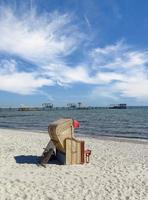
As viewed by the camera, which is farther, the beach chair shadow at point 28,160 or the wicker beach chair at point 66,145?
the beach chair shadow at point 28,160

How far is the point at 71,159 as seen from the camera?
12086 millimetres

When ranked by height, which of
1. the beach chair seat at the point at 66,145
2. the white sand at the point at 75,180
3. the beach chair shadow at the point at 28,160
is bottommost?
the white sand at the point at 75,180

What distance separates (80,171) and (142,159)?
14.2 feet

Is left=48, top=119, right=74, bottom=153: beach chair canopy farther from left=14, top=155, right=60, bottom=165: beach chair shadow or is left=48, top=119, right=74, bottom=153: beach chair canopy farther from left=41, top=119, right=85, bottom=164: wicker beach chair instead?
left=14, top=155, right=60, bottom=165: beach chair shadow

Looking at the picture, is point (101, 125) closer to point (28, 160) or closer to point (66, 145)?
point (28, 160)

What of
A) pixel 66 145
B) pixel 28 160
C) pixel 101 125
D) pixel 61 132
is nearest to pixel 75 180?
pixel 66 145

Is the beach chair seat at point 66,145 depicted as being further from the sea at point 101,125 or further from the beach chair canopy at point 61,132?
the sea at point 101,125

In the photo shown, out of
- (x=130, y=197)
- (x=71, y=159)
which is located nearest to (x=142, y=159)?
(x=71, y=159)

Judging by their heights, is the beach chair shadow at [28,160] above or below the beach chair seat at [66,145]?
below

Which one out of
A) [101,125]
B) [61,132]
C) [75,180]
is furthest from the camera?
[101,125]

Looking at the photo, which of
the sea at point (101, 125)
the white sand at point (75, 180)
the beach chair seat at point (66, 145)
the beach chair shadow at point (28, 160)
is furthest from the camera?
the sea at point (101, 125)

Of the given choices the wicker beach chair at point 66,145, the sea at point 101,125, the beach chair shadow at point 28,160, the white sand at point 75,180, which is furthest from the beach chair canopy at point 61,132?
the sea at point 101,125

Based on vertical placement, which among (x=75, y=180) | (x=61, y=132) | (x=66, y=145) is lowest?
(x=75, y=180)

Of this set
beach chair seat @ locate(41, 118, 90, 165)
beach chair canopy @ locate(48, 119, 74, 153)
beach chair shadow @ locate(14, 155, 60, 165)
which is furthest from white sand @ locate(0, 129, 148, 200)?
beach chair canopy @ locate(48, 119, 74, 153)
